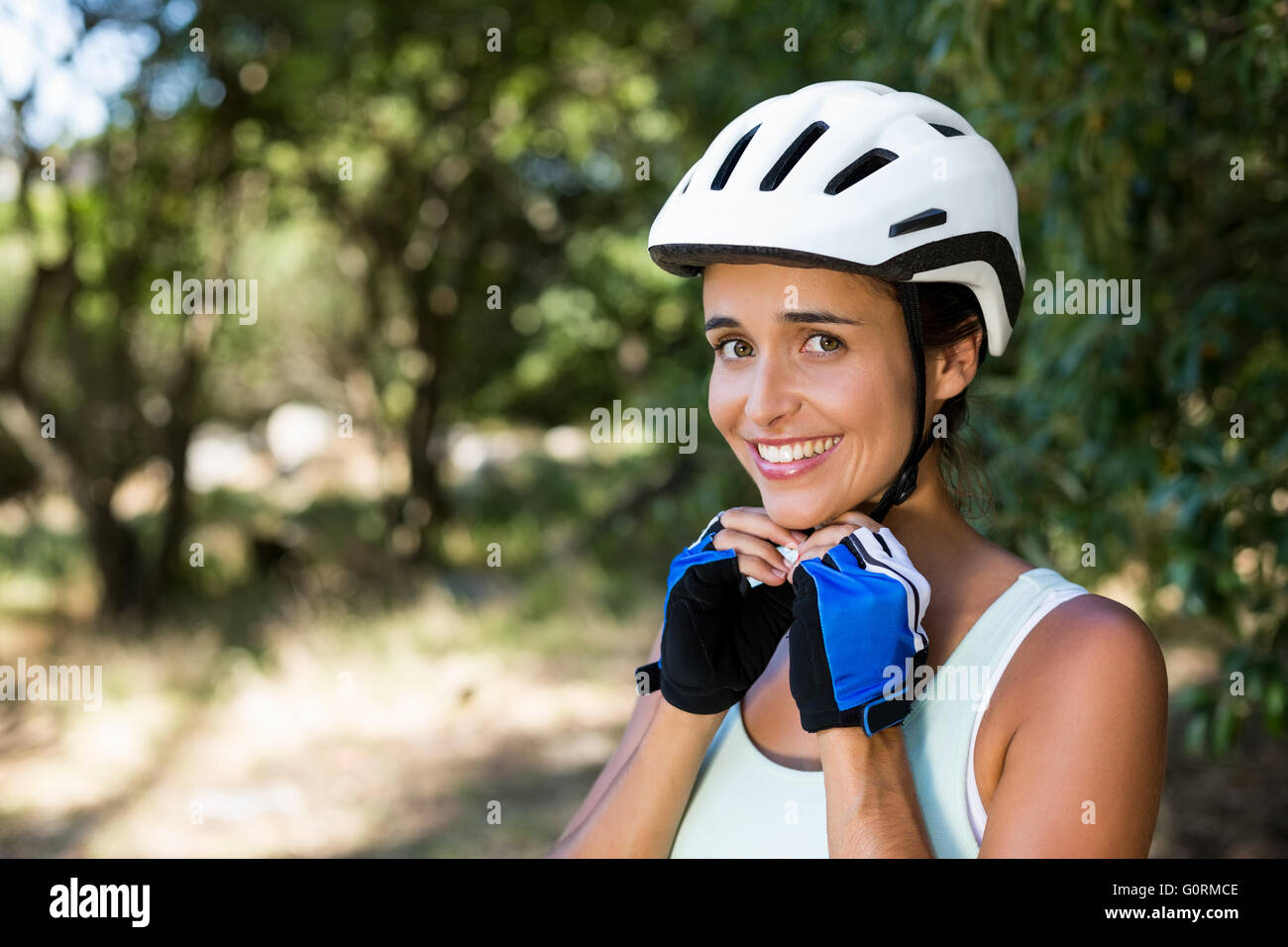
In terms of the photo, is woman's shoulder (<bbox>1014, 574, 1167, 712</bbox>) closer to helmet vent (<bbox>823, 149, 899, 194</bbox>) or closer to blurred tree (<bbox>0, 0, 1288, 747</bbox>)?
helmet vent (<bbox>823, 149, 899, 194</bbox>)

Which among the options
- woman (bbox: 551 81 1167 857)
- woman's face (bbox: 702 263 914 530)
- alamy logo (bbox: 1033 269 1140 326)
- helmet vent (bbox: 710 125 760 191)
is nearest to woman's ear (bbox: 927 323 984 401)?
woman (bbox: 551 81 1167 857)

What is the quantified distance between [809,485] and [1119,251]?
6.56ft

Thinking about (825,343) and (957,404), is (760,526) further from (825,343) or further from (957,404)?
(957,404)

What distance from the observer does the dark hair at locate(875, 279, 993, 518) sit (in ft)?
6.14

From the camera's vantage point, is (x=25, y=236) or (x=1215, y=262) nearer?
(x=1215, y=262)

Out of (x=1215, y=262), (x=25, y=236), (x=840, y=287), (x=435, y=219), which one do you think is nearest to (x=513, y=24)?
(x=435, y=219)

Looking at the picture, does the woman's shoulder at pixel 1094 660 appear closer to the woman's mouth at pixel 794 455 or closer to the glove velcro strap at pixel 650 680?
the woman's mouth at pixel 794 455

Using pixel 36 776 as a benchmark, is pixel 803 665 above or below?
above

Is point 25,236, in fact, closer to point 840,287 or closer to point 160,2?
point 160,2

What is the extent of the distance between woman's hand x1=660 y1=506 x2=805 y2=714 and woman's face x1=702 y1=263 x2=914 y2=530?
0.25 feet

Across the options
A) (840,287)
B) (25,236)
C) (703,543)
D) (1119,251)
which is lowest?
(703,543)

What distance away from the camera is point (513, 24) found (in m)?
10.9

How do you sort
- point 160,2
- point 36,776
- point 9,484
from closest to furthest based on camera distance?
1. point 36,776
2. point 160,2
3. point 9,484
